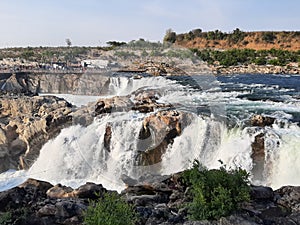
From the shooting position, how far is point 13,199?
6.87m

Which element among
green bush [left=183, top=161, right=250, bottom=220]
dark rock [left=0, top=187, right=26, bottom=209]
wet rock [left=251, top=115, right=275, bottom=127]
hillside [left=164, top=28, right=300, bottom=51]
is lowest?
dark rock [left=0, top=187, right=26, bottom=209]

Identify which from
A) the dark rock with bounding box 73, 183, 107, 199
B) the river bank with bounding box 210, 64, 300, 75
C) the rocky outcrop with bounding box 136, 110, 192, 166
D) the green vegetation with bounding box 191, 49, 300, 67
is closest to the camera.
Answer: the dark rock with bounding box 73, 183, 107, 199

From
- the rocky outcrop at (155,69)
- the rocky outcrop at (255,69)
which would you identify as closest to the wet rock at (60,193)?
the rocky outcrop at (155,69)

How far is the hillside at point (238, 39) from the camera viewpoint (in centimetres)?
4812

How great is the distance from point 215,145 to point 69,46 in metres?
46.6

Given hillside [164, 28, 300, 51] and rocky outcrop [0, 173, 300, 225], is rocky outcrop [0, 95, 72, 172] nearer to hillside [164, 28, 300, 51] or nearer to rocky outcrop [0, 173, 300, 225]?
rocky outcrop [0, 173, 300, 225]

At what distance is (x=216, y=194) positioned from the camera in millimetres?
5230

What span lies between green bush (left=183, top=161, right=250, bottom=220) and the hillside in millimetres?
43470

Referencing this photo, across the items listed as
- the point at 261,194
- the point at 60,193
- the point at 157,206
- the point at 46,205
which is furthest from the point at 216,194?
the point at 60,193

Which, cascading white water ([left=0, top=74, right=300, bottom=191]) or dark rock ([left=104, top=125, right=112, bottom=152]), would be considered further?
dark rock ([left=104, top=125, right=112, bottom=152])

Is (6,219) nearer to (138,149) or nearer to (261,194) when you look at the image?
(261,194)

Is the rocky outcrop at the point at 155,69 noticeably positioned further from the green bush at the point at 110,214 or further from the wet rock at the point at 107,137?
the green bush at the point at 110,214

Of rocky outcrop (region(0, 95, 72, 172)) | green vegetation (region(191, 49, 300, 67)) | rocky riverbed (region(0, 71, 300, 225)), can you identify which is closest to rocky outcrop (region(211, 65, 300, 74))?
green vegetation (region(191, 49, 300, 67))

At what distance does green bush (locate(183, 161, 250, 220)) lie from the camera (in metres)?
5.03
